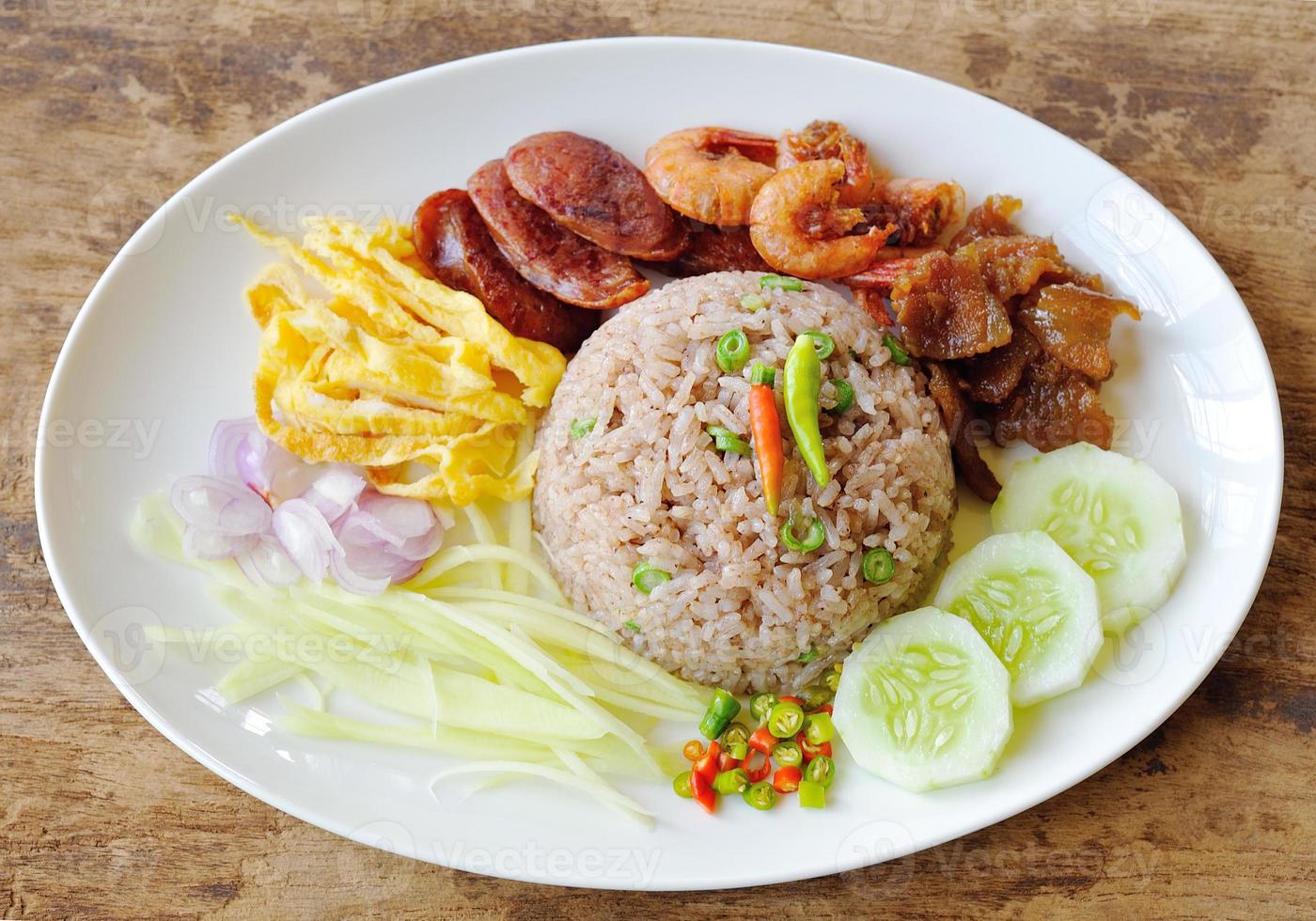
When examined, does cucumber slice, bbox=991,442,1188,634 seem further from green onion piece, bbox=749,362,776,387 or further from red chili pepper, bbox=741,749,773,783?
red chili pepper, bbox=741,749,773,783

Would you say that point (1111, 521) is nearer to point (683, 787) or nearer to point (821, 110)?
point (683, 787)

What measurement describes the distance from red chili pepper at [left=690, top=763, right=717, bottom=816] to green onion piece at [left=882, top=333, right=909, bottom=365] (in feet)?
5.23

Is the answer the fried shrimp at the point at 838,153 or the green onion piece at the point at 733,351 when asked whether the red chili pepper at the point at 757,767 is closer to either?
the green onion piece at the point at 733,351

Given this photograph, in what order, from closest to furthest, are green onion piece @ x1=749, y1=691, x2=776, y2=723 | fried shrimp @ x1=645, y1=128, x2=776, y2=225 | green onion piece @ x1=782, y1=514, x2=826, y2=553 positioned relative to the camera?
1. green onion piece @ x1=782, y1=514, x2=826, y2=553
2. green onion piece @ x1=749, y1=691, x2=776, y2=723
3. fried shrimp @ x1=645, y1=128, x2=776, y2=225

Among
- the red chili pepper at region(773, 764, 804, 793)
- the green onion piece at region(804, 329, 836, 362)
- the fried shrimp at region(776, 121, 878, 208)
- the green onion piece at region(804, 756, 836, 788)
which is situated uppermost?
the fried shrimp at region(776, 121, 878, 208)

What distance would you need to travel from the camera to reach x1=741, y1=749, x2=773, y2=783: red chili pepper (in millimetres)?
3305

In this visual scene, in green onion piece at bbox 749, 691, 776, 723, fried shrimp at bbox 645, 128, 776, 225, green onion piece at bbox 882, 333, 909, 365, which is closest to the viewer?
green onion piece at bbox 749, 691, 776, 723

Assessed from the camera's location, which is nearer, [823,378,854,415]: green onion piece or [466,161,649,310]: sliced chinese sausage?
[823,378,854,415]: green onion piece

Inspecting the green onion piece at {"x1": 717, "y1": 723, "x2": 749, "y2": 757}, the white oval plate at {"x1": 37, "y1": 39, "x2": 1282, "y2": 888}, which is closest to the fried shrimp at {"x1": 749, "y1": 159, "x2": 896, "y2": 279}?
the white oval plate at {"x1": 37, "y1": 39, "x2": 1282, "y2": 888}

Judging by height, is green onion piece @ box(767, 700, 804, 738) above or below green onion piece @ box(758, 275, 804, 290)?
below

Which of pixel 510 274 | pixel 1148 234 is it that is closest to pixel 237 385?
pixel 510 274

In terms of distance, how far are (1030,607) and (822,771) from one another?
2.84 feet

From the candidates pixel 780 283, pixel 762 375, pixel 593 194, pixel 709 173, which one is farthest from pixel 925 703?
pixel 593 194

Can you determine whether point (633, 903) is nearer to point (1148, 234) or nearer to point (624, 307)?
point (624, 307)
